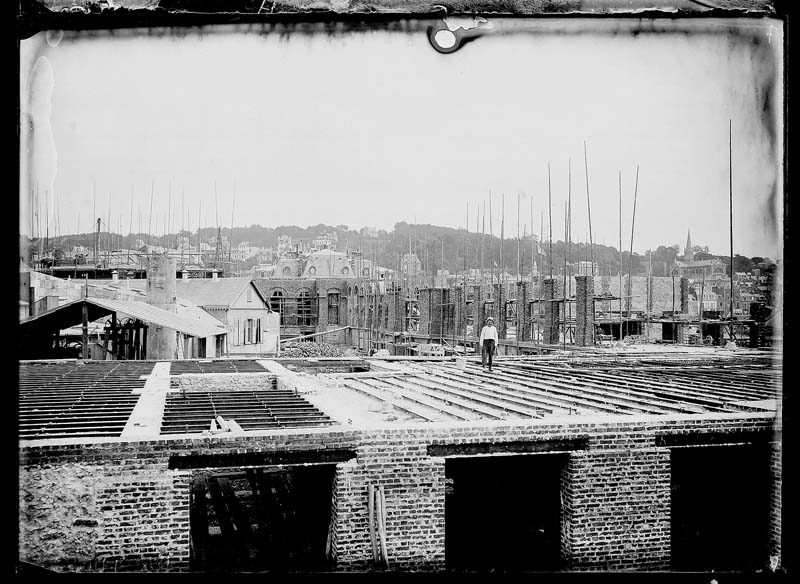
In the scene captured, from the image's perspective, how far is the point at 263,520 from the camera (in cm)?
1032

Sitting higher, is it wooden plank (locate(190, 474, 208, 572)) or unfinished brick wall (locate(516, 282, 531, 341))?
unfinished brick wall (locate(516, 282, 531, 341))

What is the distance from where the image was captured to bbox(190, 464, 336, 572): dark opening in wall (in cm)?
843

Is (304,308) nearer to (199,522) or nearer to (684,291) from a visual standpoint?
(684,291)

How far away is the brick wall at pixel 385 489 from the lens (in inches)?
253

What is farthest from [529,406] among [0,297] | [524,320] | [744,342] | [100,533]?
[744,342]

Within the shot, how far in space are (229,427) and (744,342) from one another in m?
19.2

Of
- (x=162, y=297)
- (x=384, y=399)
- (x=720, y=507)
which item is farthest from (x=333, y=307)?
(x=720, y=507)

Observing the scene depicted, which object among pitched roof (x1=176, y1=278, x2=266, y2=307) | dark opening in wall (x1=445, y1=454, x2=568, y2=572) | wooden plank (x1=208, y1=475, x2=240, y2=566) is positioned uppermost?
pitched roof (x1=176, y1=278, x2=266, y2=307)

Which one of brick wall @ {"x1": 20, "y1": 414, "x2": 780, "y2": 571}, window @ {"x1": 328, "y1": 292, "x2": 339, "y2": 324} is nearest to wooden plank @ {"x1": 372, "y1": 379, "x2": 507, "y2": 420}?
brick wall @ {"x1": 20, "y1": 414, "x2": 780, "y2": 571}

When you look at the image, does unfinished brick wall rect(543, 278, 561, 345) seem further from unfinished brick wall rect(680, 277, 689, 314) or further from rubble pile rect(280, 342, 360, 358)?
unfinished brick wall rect(680, 277, 689, 314)

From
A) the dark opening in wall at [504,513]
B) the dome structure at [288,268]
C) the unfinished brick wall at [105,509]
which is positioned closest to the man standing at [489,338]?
the dark opening in wall at [504,513]

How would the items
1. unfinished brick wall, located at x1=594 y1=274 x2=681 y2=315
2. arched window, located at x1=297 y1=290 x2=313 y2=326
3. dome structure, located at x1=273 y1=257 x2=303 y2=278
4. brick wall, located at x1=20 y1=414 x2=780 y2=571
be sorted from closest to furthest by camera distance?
brick wall, located at x1=20 y1=414 x2=780 y2=571 → dome structure, located at x1=273 y1=257 x2=303 y2=278 → arched window, located at x1=297 y1=290 x2=313 y2=326 → unfinished brick wall, located at x1=594 y1=274 x2=681 y2=315

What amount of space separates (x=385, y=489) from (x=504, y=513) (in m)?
3.50

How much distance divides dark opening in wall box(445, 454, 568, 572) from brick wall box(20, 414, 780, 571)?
54cm
